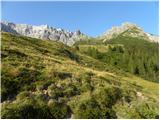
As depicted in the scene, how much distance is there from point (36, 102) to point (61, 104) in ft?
6.71

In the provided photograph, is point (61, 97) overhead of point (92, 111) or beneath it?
overhead

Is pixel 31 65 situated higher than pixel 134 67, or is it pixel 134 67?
pixel 31 65

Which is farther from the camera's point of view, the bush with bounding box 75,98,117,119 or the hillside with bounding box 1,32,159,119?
the bush with bounding box 75,98,117,119

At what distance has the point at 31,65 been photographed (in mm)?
32750

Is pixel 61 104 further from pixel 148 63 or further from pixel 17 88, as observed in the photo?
pixel 148 63

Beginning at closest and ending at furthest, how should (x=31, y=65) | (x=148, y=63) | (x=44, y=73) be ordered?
1. (x=44, y=73)
2. (x=31, y=65)
3. (x=148, y=63)

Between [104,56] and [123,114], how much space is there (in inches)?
6243

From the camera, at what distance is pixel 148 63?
171 m

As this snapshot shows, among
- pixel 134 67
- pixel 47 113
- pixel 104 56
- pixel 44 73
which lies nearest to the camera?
pixel 47 113

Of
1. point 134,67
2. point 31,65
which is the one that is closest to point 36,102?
point 31,65

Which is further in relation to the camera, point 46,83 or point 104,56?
point 104,56

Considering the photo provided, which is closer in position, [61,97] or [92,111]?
[92,111]

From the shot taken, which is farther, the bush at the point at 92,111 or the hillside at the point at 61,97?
the bush at the point at 92,111

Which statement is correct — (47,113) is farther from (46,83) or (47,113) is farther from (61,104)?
(46,83)
